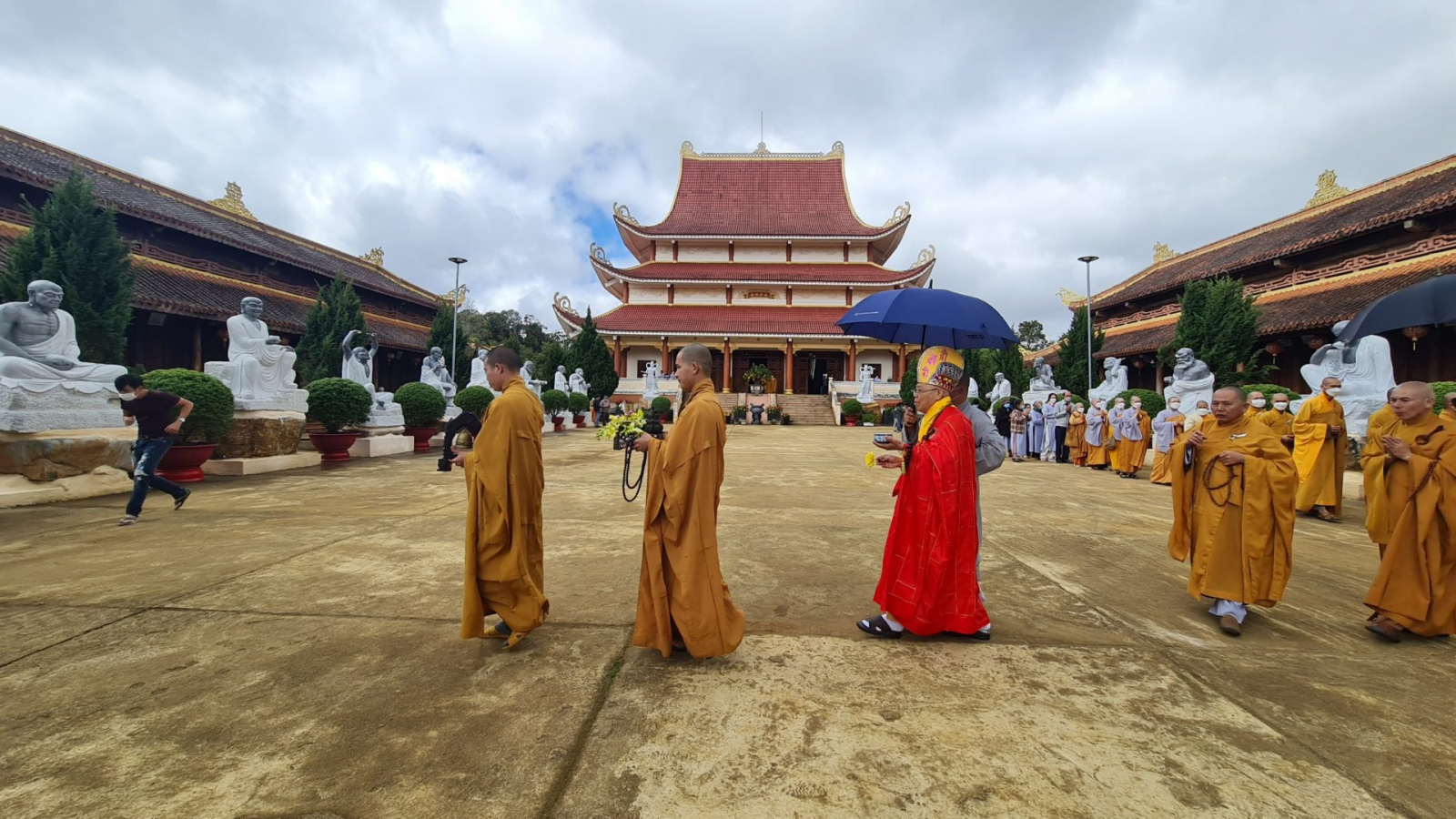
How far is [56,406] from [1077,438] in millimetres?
14599

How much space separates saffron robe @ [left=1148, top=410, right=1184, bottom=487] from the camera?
844 centimetres

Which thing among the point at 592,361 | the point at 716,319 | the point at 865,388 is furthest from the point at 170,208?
the point at 865,388

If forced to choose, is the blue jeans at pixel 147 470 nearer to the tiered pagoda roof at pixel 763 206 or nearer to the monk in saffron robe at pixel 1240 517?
the monk in saffron robe at pixel 1240 517

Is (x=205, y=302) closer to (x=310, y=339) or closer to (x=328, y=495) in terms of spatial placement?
(x=310, y=339)

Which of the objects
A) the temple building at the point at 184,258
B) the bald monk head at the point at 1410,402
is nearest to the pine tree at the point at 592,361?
the temple building at the point at 184,258

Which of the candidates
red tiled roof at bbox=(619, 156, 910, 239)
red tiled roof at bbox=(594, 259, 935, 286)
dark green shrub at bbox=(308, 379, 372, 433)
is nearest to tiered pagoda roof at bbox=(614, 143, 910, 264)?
red tiled roof at bbox=(619, 156, 910, 239)

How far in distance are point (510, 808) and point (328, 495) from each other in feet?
19.3

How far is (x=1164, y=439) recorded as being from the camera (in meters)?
8.79

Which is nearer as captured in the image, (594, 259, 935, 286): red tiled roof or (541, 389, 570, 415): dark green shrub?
(541, 389, 570, 415): dark green shrub

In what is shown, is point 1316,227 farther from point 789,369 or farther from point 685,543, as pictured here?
point 685,543

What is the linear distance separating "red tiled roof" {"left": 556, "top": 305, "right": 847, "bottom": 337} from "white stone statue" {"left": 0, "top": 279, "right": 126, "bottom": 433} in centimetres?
2035

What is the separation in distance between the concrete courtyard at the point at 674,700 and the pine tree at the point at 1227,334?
12519 mm

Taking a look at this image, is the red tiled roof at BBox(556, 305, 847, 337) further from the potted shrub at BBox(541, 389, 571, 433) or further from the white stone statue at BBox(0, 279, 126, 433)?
the white stone statue at BBox(0, 279, 126, 433)

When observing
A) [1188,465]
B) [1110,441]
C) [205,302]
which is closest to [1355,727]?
[1188,465]
